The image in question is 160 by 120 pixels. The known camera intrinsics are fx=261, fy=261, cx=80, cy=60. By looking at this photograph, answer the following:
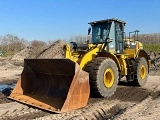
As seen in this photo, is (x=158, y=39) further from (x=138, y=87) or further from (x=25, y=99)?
(x=25, y=99)

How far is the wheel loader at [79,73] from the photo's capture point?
21.5ft

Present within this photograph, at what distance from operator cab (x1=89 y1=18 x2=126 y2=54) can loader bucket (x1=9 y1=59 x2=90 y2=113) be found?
212 centimetres

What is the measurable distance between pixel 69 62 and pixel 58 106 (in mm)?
1132

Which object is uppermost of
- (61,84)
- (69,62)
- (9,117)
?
(69,62)

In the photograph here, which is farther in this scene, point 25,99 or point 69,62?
point 25,99

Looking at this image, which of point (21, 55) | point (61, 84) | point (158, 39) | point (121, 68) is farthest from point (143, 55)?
point (158, 39)

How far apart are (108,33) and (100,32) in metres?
0.31

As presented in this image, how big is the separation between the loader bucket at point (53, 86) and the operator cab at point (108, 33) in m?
2.12

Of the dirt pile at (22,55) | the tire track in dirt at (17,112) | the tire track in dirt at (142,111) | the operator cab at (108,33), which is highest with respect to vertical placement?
the operator cab at (108,33)

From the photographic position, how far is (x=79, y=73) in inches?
257

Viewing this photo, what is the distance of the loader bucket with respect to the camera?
6.37 metres

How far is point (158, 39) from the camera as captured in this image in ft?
157

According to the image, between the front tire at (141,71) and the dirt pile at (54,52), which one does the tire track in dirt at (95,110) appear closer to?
the front tire at (141,71)

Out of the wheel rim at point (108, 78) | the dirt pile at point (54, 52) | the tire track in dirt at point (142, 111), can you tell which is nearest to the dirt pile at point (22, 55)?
the dirt pile at point (54, 52)
